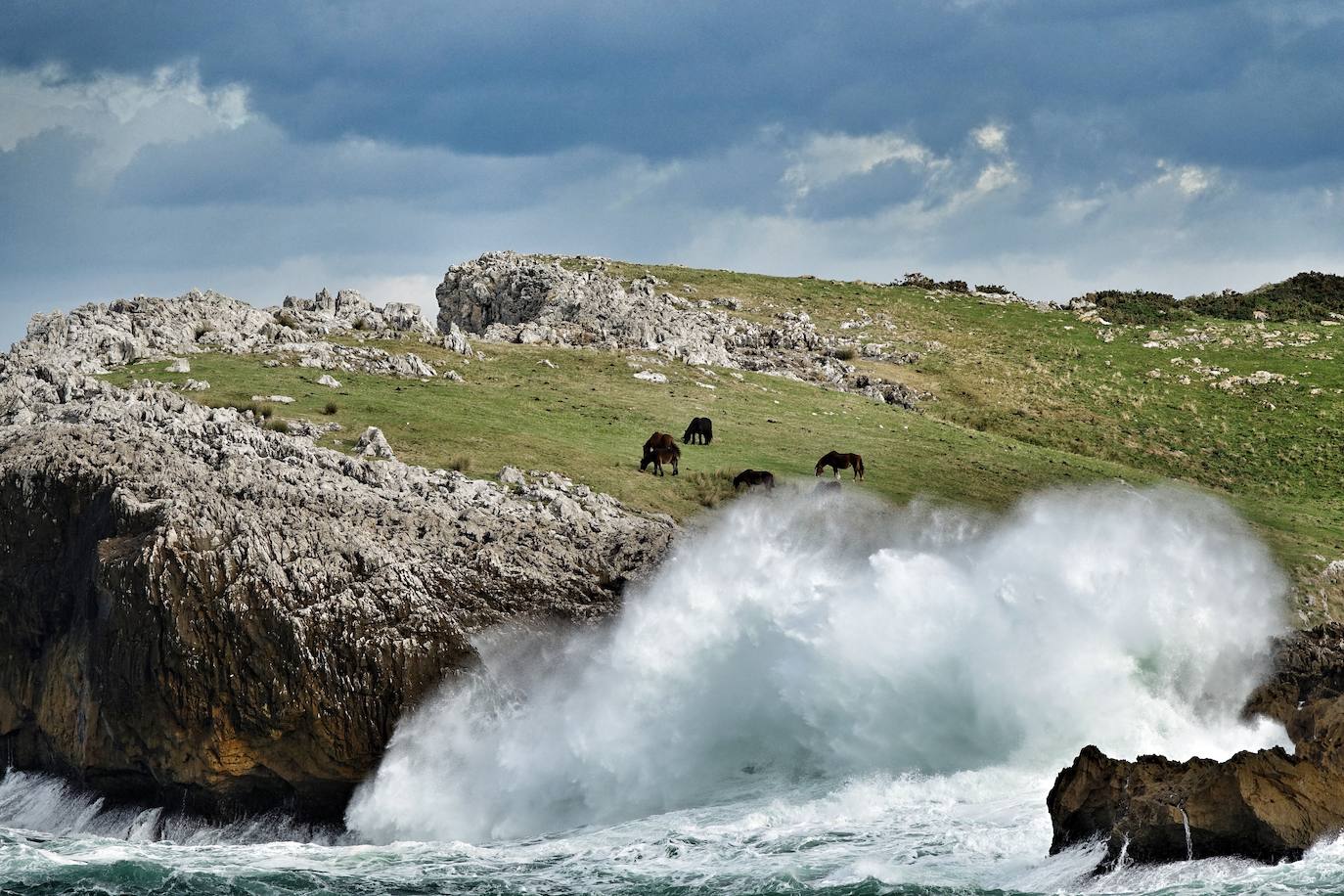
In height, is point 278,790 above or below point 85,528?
below

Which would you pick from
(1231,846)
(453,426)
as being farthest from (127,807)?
(1231,846)

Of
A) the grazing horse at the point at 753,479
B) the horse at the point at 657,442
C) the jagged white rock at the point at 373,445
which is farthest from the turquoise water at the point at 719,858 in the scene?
the horse at the point at 657,442

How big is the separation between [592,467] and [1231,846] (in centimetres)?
2327

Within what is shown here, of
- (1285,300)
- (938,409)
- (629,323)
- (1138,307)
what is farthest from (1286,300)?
(629,323)

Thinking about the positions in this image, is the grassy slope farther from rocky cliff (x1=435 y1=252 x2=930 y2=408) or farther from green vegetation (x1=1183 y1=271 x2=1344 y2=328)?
green vegetation (x1=1183 y1=271 x2=1344 y2=328)

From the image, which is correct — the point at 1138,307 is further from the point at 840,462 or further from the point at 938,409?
the point at 840,462

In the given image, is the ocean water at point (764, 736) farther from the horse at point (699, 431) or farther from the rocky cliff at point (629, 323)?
the rocky cliff at point (629, 323)

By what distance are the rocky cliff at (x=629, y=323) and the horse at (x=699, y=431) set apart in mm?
15047

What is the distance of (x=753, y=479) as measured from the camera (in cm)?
4244

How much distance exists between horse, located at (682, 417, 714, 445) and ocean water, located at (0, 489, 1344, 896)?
10.3 metres

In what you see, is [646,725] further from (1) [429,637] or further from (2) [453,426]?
(2) [453,426]

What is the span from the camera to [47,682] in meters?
34.9

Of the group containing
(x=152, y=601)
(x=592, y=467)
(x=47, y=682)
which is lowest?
(x=47, y=682)

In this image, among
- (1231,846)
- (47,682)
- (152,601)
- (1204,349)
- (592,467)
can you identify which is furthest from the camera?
(1204,349)
